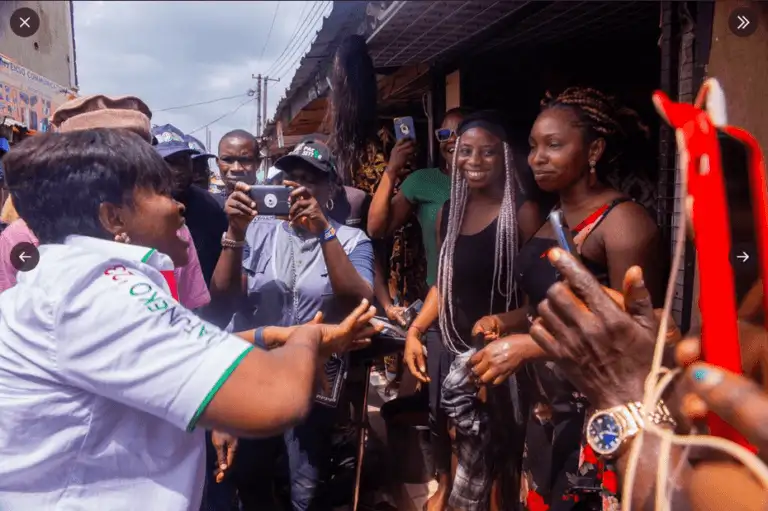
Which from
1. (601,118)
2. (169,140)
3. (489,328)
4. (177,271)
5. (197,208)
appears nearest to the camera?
(177,271)

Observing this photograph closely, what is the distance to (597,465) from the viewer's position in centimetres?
180

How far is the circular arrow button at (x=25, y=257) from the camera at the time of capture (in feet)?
3.96

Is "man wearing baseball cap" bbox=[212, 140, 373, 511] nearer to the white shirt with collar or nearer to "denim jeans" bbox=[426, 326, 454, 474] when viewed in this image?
"denim jeans" bbox=[426, 326, 454, 474]

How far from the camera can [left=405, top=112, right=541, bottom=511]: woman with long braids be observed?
7.72 feet

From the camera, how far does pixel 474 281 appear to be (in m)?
2.38

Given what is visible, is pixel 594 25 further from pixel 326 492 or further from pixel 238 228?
pixel 326 492

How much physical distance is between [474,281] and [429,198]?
777 millimetres

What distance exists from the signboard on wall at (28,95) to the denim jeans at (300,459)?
5.20 feet

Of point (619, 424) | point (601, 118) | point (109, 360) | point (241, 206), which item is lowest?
point (619, 424)

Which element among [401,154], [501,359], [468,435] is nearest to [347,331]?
[501,359]

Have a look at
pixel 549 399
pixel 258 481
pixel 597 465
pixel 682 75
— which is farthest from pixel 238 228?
pixel 682 75

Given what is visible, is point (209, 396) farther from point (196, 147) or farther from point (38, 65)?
point (196, 147)

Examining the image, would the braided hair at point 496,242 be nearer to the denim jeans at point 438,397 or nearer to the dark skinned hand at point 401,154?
the denim jeans at point 438,397

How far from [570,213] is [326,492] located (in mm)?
1583
